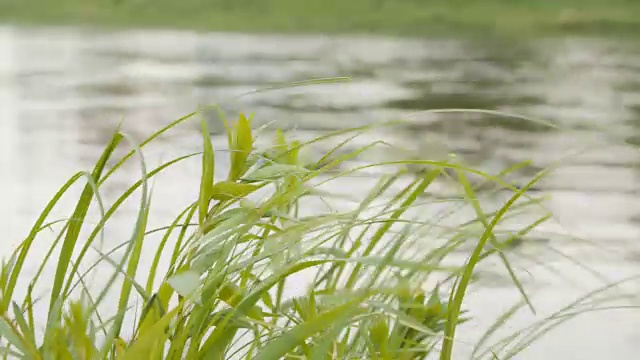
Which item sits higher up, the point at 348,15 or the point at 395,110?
the point at 348,15

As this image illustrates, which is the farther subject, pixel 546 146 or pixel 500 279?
pixel 546 146

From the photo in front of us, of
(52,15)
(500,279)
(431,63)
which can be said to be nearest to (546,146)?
(500,279)

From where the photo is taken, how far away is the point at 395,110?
3.44m

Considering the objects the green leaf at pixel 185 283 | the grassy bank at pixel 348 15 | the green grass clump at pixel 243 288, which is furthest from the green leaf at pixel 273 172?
the grassy bank at pixel 348 15

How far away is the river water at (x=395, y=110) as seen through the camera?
4.88 feet

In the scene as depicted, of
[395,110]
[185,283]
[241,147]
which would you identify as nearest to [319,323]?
[185,283]

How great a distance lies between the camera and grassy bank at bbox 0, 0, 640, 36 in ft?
22.7

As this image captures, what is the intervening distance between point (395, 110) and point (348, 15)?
164 inches

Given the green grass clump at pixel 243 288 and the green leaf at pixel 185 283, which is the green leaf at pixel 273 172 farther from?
the green leaf at pixel 185 283

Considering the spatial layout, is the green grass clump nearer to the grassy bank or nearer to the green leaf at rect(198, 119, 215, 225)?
the green leaf at rect(198, 119, 215, 225)

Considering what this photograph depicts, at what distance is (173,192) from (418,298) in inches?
59.0

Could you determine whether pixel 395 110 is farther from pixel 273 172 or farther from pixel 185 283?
pixel 185 283

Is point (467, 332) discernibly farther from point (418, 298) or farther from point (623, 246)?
point (418, 298)

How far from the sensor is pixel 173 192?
2.11 meters
